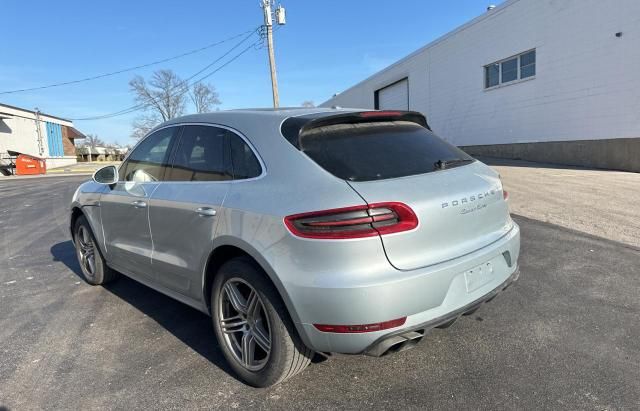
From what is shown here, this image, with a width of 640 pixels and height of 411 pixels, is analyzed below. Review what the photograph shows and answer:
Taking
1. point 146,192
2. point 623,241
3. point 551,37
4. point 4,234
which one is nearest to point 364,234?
point 146,192

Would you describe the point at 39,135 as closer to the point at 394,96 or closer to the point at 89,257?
the point at 394,96

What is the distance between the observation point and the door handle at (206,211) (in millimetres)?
2861

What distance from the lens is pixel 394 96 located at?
27922 millimetres

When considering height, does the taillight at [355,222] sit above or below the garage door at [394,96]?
below

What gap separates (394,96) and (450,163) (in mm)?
26105

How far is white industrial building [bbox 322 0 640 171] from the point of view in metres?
12.3

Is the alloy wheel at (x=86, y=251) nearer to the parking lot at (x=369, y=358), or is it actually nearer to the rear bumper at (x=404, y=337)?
the parking lot at (x=369, y=358)

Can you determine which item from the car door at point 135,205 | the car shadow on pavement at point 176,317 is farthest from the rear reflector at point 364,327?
the car door at point 135,205

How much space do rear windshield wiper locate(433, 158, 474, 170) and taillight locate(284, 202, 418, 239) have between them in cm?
62

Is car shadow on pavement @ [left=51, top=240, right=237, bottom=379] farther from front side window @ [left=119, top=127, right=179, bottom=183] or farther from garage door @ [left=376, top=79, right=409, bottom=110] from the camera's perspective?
garage door @ [left=376, top=79, right=409, bottom=110]

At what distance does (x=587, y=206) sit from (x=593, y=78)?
24.8 feet

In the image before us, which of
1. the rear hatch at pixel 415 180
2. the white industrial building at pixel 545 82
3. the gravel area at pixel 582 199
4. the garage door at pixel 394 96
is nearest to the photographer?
the rear hatch at pixel 415 180

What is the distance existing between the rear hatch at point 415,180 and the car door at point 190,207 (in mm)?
735

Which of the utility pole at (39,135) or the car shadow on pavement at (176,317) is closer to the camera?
the car shadow on pavement at (176,317)
